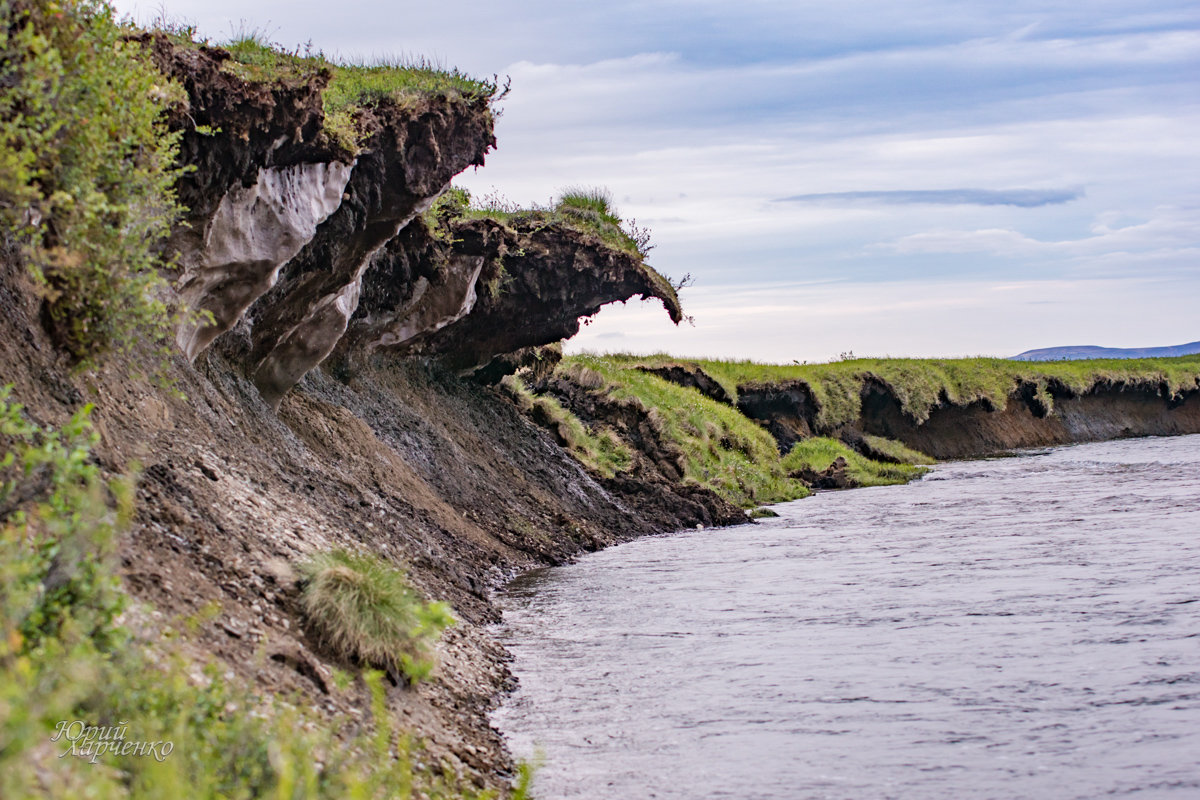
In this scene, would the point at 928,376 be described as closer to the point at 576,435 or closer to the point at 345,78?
the point at 576,435

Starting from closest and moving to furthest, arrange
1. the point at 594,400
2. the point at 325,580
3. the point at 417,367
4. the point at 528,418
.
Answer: the point at 325,580 < the point at 417,367 < the point at 528,418 < the point at 594,400

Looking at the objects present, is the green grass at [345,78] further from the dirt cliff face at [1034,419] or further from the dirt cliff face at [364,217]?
the dirt cliff face at [1034,419]

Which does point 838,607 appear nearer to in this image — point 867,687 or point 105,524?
point 867,687

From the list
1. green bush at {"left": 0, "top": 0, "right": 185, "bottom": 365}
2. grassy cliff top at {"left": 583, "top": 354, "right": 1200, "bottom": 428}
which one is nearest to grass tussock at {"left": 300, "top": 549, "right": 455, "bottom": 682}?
green bush at {"left": 0, "top": 0, "right": 185, "bottom": 365}

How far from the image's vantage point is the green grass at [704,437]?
85.1ft

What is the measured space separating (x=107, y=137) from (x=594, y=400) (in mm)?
20074

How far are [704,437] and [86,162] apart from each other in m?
21.9

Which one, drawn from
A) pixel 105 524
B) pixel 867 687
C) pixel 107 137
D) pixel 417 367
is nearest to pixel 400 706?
pixel 105 524

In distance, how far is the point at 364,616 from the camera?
7535 mm

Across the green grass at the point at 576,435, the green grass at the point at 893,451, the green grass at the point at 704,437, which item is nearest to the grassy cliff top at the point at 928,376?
the green grass at the point at 893,451

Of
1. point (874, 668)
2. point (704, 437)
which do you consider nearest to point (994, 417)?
point (704, 437)

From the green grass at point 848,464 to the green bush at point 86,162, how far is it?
2490 centimetres

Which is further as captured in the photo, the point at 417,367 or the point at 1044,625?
the point at 417,367

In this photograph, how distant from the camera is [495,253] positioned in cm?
1883
